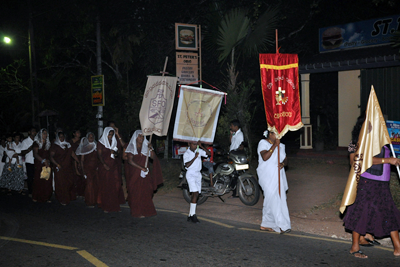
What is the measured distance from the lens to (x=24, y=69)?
2875 centimetres

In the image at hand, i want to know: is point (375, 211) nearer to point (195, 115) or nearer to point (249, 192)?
point (249, 192)

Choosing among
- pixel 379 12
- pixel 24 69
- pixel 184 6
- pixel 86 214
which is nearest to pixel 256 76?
pixel 184 6

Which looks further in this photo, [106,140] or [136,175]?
[106,140]

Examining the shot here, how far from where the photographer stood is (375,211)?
18.2 feet

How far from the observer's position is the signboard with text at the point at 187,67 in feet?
47.3

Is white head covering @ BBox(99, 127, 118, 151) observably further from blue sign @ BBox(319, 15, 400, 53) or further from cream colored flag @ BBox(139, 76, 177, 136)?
blue sign @ BBox(319, 15, 400, 53)

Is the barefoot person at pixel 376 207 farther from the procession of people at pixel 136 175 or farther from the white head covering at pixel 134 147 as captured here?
the white head covering at pixel 134 147

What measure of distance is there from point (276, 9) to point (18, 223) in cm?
889

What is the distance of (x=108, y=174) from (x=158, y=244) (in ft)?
11.5

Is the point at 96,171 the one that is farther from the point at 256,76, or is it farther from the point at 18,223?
the point at 256,76

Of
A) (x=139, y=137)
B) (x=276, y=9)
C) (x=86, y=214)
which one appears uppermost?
(x=276, y=9)

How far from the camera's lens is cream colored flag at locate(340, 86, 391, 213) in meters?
5.50

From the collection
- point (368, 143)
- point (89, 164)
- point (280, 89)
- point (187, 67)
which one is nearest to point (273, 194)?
point (280, 89)

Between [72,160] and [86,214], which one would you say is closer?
[86,214]
